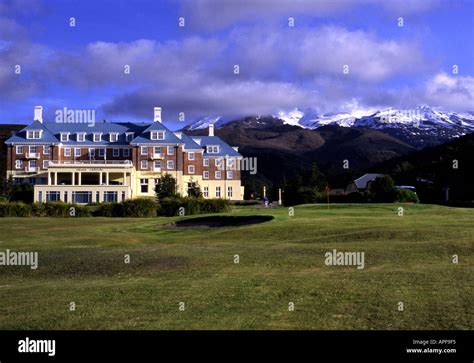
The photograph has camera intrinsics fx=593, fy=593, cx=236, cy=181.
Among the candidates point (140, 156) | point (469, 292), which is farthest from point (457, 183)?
point (469, 292)

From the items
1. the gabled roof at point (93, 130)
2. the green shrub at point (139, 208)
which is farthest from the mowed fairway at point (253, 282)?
the gabled roof at point (93, 130)

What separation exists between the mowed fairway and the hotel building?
5623 centimetres

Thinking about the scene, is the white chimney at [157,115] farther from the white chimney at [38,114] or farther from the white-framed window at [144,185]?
the white chimney at [38,114]

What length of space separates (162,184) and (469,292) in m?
63.1

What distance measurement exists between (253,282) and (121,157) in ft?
262

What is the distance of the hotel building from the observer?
86.9 m

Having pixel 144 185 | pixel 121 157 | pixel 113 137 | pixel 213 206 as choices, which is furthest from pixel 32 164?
pixel 213 206

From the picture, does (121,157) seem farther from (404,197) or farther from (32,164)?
(404,197)

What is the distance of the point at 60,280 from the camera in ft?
62.1

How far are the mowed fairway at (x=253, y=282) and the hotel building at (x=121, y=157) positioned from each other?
56.2 metres

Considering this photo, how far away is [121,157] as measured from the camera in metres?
93.8

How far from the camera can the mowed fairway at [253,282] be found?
39.5 ft

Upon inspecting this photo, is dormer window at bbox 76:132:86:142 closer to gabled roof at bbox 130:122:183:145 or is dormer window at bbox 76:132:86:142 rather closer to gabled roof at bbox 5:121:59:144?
gabled roof at bbox 5:121:59:144

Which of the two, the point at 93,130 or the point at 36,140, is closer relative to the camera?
the point at 36,140
